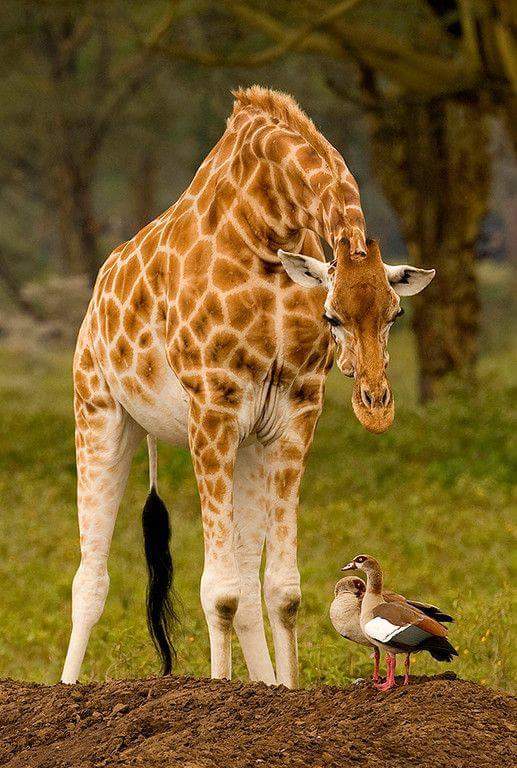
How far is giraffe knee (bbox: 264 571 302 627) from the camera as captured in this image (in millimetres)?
5492

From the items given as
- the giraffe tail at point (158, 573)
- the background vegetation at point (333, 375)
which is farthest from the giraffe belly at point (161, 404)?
the background vegetation at point (333, 375)

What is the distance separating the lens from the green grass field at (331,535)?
7.02 m

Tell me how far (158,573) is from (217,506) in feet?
3.76

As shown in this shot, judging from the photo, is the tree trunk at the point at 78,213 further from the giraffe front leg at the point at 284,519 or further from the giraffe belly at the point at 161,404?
the giraffe front leg at the point at 284,519

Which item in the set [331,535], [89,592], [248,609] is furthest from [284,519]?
[331,535]

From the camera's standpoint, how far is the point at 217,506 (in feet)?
17.8

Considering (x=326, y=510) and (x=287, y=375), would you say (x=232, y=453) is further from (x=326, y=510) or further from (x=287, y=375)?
(x=326, y=510)

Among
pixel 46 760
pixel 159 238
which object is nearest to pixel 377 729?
pixel 46 760

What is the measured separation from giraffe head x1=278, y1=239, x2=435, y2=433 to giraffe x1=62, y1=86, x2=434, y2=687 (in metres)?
0.09

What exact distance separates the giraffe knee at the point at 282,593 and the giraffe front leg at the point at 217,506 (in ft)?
0.54

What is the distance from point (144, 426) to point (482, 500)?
6.30m

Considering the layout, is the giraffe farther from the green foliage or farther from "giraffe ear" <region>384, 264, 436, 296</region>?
the green foliage

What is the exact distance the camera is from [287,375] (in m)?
5.41

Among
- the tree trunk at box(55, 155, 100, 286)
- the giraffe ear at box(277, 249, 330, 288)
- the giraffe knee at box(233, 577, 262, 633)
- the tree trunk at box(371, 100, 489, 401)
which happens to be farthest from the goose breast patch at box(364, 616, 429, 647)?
the tree trunk at box(55, 155, 100, 286)
